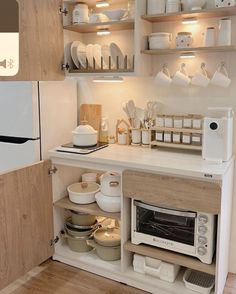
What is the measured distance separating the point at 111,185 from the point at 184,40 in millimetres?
1024

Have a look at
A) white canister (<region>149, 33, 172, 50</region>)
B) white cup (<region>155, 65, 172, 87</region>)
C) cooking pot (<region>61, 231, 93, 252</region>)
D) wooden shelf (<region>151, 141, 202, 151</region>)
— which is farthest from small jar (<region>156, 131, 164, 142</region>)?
cooking pot (<region>61, 231, 93, 252</region>)

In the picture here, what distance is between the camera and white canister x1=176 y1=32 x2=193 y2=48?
6.83 feet

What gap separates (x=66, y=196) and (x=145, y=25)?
4.37ft

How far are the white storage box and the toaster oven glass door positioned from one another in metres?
0.18

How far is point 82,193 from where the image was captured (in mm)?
2408

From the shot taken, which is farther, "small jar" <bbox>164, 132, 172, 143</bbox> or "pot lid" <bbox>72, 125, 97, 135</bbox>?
"pot lid" <bbox>72, 125, 97, 135</bbox>

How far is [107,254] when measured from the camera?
233 centimetres

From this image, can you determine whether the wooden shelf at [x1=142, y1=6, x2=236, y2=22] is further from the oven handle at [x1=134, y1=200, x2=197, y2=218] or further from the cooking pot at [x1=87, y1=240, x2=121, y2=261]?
the cooking pot at [x1=87, y1=240, x2=121, y2=261]

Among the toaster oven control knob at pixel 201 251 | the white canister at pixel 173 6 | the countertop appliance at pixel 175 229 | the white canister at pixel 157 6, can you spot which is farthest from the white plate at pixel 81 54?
the toaster oven control knob at pixel 201 251

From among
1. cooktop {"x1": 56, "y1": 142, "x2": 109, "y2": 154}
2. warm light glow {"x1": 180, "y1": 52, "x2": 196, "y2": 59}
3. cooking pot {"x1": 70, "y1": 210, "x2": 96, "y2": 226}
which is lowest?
cooking pot {"x1": 70, "y1": 210, "x2": 96, "y2": 226}

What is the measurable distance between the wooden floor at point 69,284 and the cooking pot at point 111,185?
58cm

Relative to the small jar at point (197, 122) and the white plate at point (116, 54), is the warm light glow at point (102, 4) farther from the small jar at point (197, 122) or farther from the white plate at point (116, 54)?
the small jar at point (197, 122)

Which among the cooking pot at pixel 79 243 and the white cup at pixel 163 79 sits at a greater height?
the white cup at pixel 163 79

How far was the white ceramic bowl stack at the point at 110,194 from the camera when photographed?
87.6 inches
